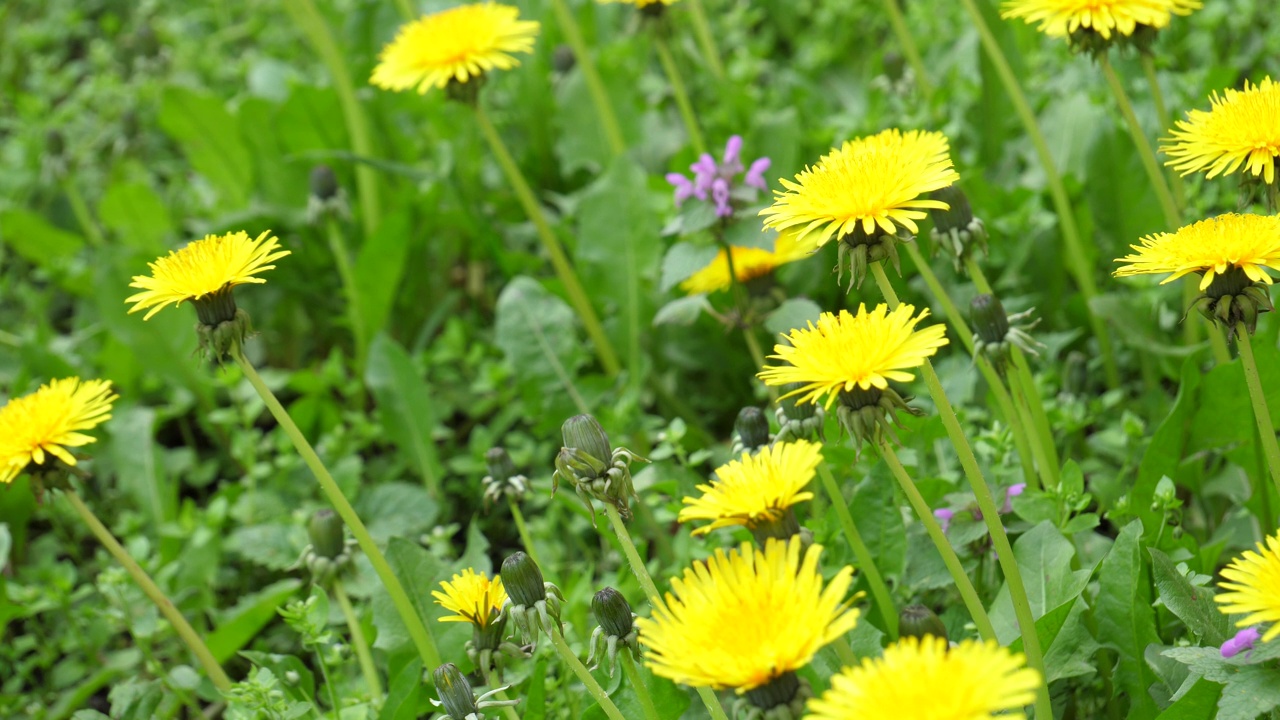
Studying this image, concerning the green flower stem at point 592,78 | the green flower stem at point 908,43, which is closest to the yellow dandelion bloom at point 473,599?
the green flower stem at point 592,78

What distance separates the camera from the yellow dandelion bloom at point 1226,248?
1.29 metres

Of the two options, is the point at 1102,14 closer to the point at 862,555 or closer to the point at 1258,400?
the point at 1258,400

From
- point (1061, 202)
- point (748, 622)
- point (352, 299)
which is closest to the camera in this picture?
point (748, 622)

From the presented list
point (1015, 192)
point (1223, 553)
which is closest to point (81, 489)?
point (1015, 192)

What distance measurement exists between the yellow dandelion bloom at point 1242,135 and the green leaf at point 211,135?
2.56 meters

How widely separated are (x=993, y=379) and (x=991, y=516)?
1.41ft

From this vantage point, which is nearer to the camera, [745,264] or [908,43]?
[745,264]

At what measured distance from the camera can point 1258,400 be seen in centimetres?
139

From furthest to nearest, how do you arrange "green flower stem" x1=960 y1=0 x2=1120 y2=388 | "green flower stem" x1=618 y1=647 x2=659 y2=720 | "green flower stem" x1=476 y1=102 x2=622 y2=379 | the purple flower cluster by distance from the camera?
"green flower stem" x1=476 y1=102 x2=622 y2=379
"green flower stem" x1=960 y1=0 x2=1120 y2=388
the purple flower cluster
"green flower stem" x1=618 y1=647 x2=659 y2=720

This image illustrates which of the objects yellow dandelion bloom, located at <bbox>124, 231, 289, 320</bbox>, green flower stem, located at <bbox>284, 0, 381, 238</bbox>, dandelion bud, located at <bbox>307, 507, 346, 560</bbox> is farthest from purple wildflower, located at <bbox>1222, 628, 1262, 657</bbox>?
green flower stem, located at <bbox>284, 0, 381, 238</bbox>

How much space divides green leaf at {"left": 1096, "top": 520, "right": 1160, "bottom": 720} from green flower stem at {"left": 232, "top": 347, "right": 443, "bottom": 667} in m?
0.95

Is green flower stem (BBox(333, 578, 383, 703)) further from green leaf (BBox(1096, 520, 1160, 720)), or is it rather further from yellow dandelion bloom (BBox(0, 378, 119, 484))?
green leaf (BBox(1096, 520, 1160, 720))

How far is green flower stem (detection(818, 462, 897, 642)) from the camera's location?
5.16 feet

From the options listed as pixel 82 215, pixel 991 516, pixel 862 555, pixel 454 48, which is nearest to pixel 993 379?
pixel 862 555
